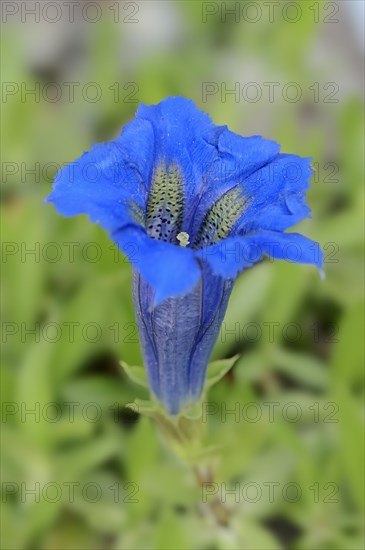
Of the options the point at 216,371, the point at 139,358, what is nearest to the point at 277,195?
the point at 216,371

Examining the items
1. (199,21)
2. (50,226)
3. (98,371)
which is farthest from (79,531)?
(199,21)

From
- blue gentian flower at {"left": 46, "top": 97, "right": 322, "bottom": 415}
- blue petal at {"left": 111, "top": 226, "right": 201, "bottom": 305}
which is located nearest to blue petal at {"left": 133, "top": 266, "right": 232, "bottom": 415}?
blue gentian flower at {"left": 46, "top": 97, "right": 322, "bottom": 415}

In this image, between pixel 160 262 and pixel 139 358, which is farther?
pixel 139 358

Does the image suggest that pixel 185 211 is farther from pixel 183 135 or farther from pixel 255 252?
pixel 255 252

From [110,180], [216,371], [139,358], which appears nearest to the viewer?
[110,180]

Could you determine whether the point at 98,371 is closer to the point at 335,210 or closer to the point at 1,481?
the point at 1,481
